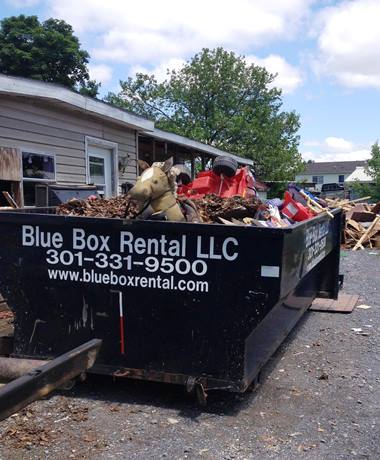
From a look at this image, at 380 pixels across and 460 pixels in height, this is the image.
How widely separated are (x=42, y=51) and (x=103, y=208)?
37.4 m

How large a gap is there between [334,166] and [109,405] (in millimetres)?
87981

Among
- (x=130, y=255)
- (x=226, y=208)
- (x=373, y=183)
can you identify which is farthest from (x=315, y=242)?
(x=373, y=183)

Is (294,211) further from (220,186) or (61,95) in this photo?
(61,95)

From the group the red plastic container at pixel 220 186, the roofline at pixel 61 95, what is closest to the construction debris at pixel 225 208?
the red plastic container at pixel 220 186

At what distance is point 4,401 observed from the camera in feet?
5.23

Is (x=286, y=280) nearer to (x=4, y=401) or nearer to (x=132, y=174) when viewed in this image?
(x=4, y=401)

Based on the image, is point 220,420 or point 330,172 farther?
point 330,172

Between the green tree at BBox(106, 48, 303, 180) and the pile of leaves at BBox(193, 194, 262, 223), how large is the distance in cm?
3216

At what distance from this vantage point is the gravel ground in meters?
2.91

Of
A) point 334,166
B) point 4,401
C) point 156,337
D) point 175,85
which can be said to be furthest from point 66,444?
point 334,166

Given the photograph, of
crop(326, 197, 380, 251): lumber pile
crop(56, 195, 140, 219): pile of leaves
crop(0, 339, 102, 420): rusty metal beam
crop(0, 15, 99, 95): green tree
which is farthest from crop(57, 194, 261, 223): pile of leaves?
crop(0, 15, 99, 95): green tree

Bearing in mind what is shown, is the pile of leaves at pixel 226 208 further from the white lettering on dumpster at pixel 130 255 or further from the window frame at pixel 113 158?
the window frame at pixel 113 158

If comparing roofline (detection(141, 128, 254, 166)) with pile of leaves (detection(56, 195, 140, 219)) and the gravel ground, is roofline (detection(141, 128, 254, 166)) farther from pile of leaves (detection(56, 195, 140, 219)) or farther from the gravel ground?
the gravel ground

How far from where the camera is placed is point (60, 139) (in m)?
8.15
